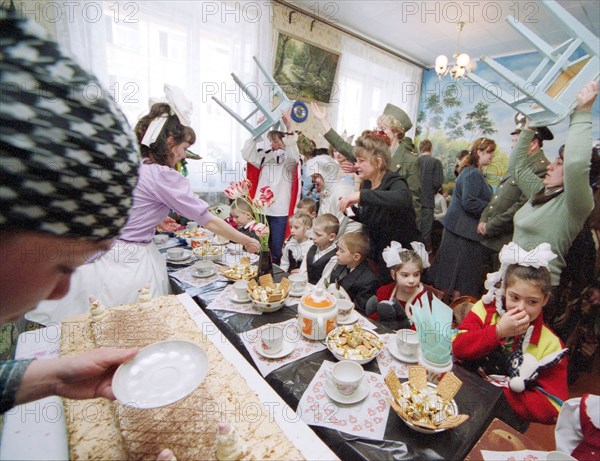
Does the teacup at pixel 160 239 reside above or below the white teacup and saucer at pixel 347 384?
below

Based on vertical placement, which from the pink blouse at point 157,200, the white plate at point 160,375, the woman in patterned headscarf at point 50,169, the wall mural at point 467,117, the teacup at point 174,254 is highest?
the wall mural at point 467,117

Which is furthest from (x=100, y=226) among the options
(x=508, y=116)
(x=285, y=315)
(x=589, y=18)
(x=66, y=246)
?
(x=508, y=116)

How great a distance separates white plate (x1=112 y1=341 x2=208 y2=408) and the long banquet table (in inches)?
15.0

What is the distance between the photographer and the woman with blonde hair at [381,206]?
75.9 inches

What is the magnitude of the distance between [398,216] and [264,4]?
12.9 ft

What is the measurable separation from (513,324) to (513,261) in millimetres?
342

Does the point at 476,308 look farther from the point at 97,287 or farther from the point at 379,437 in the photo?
the point at 97,287

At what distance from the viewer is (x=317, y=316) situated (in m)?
1.19

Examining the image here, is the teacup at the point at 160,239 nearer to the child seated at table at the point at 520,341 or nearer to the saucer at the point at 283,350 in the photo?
the saucer at the point at 283,350

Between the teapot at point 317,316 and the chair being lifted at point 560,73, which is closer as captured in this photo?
the teapot at point 317,316

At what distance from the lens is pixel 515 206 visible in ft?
8.43

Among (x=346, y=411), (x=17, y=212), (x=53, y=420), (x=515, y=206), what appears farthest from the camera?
(x=515, y=206)

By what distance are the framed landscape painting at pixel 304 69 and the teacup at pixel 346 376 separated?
4.54 m

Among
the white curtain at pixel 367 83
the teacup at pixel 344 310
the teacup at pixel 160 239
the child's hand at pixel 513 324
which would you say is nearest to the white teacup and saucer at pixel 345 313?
the teacup at pixel 344 310
